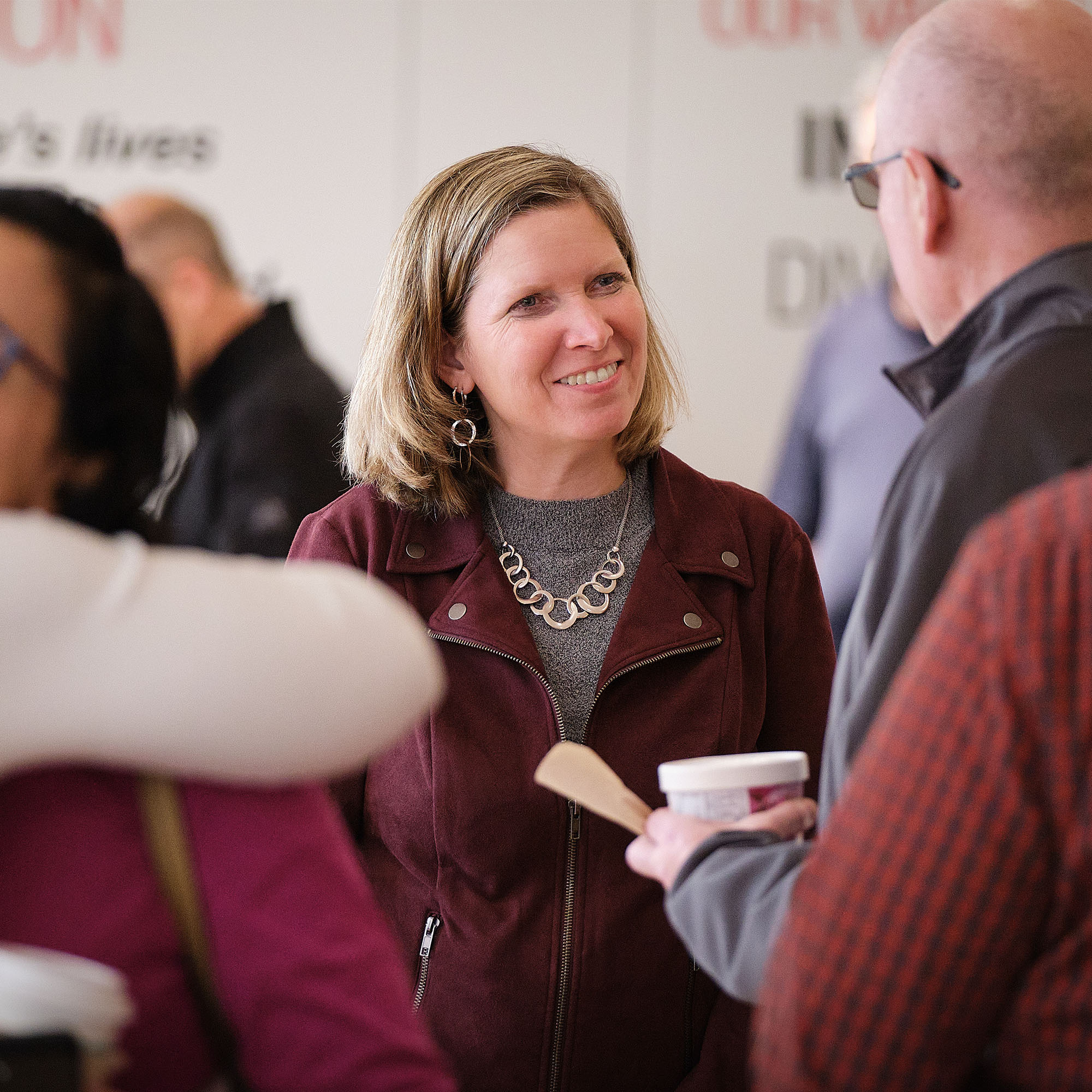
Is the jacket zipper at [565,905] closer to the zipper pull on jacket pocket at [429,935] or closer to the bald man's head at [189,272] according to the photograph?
the zipper pull on jacket pocket at [429,935]

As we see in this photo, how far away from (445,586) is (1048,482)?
84 centimetres

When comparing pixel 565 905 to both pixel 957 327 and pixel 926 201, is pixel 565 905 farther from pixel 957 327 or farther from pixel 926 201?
pixel 926 201

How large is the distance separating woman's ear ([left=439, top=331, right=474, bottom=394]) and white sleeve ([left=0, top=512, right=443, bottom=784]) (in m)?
1.10

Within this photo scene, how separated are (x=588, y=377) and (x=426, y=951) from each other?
2.65ft

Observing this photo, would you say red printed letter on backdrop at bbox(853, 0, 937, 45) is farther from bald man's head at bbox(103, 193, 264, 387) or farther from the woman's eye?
the woman's eye

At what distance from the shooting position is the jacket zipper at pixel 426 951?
166 centimetres

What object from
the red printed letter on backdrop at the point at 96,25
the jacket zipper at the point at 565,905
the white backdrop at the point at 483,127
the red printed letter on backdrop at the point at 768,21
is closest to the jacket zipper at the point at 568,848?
the jacket zipper at the point at 565,905

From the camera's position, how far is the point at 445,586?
1.78 metres

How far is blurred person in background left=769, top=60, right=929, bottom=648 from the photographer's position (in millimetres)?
2977

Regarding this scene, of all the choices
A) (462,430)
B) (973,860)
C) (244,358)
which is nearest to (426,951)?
(462,430)

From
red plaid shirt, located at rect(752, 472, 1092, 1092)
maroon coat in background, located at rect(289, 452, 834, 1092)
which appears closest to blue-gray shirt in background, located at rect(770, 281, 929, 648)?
maroon coat in background, located at rect(289, 452, 834, 1092)

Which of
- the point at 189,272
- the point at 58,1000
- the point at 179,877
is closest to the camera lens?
the point at 58,1000

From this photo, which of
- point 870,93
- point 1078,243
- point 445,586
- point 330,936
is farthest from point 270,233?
point 330,936

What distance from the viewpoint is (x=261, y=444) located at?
3.06 metres
